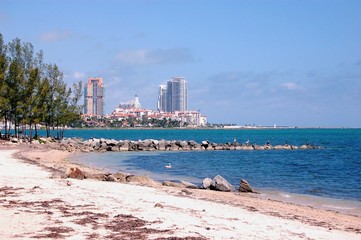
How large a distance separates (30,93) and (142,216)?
4609 centimetres

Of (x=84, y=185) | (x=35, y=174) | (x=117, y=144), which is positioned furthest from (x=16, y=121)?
(x=84, y=185)

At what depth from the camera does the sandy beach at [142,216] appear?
32.4 ft

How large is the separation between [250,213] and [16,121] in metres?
47.7

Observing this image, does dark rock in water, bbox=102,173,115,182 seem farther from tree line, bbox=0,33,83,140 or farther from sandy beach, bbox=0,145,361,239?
tree line, bbox=0,33,83,140

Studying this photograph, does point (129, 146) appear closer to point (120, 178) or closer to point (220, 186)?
point (120, 178)

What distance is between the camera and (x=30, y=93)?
54.3 meters

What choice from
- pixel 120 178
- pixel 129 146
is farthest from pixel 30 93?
pixel 120 178

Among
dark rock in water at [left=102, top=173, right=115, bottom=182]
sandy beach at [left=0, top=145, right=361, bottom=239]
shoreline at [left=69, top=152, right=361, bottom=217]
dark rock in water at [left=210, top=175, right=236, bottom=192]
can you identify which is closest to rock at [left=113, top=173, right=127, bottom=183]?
dark rock in water at [left=102, top=173, right=115, bottom=182]

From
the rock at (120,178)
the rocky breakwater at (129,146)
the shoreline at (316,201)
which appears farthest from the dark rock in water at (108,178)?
the rocky breakwater at (129,146)

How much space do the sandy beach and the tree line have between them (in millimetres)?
37690

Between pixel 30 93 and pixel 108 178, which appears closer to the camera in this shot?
pixel 108 178

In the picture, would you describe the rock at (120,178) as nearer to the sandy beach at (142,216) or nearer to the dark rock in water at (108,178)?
the dark rock in water at (108,178)

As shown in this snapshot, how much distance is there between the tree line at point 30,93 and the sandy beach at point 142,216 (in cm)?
3769

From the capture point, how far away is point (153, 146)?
6412 cm
